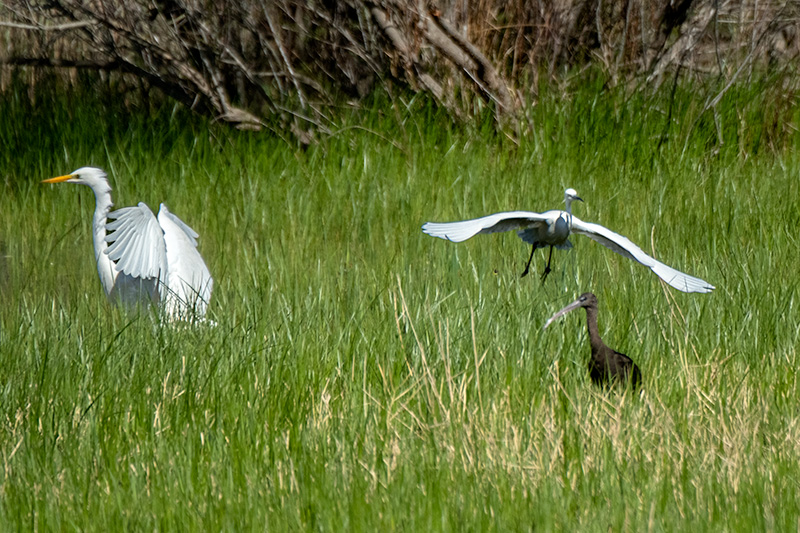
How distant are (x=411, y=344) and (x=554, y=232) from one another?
865mm

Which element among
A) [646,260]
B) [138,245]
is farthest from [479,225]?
[138,245]

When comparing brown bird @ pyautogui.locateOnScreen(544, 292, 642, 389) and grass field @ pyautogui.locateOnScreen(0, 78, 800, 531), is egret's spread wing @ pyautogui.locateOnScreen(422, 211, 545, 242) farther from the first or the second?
brown bird @ pyautogui.locateOnScreen(544, 292, 642, 389)

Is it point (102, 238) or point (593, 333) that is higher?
point (102, 238)

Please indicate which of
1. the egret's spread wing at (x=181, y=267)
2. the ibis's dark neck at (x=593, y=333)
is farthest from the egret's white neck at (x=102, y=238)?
the ibis's dark neck at (x=593, y=333)

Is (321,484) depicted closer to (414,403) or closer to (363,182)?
(414,403)

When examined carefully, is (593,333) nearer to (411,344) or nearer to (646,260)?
(646,260)

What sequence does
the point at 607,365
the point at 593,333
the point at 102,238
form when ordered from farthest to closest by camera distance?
the point at 102,238 < the point at 593,333 < the point at 607,365

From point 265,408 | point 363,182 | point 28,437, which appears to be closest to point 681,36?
point 363,182

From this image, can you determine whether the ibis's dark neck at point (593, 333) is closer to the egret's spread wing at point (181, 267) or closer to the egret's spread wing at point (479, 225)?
the egret's spread wing at point (479, 225)

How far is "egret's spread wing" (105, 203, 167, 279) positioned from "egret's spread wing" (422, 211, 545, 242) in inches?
59.1

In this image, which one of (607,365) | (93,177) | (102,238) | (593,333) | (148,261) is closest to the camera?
(607,365)

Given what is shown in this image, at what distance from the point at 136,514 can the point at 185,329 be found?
4.38 ft

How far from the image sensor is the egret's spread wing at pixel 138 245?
14.1 ft

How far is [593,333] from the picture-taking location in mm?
3260
